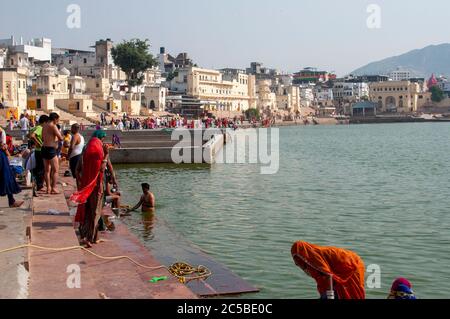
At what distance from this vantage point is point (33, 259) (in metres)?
6.73

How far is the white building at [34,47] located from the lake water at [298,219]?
57545 mm

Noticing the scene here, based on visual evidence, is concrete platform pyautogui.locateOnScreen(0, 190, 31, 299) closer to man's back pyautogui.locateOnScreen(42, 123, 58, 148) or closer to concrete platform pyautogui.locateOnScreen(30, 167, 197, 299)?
concrete platform pyautogui.locateOnScreen(30, 167, 197, 299)

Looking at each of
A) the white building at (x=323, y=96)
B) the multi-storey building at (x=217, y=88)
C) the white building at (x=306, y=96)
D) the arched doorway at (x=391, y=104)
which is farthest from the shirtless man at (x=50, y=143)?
the white building at (x=323, y=96)

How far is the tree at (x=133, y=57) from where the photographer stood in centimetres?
7500

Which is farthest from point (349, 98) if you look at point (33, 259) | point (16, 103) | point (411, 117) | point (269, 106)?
point (33, 259)

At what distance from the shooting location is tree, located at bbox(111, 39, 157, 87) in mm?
75000

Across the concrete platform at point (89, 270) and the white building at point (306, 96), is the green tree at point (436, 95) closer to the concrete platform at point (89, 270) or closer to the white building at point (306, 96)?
the white building at point (306, 96)

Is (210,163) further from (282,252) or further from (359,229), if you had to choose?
(282,252)

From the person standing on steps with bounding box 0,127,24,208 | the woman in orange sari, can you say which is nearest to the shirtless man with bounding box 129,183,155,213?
the person standing on steps with bounding box 0,127,24,208

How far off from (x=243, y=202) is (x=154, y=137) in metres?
19.4

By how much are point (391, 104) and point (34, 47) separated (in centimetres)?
9796

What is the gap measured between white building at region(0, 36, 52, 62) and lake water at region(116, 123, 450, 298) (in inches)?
2266

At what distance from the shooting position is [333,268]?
570 centimetres

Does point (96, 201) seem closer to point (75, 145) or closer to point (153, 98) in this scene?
point (75, 145)
